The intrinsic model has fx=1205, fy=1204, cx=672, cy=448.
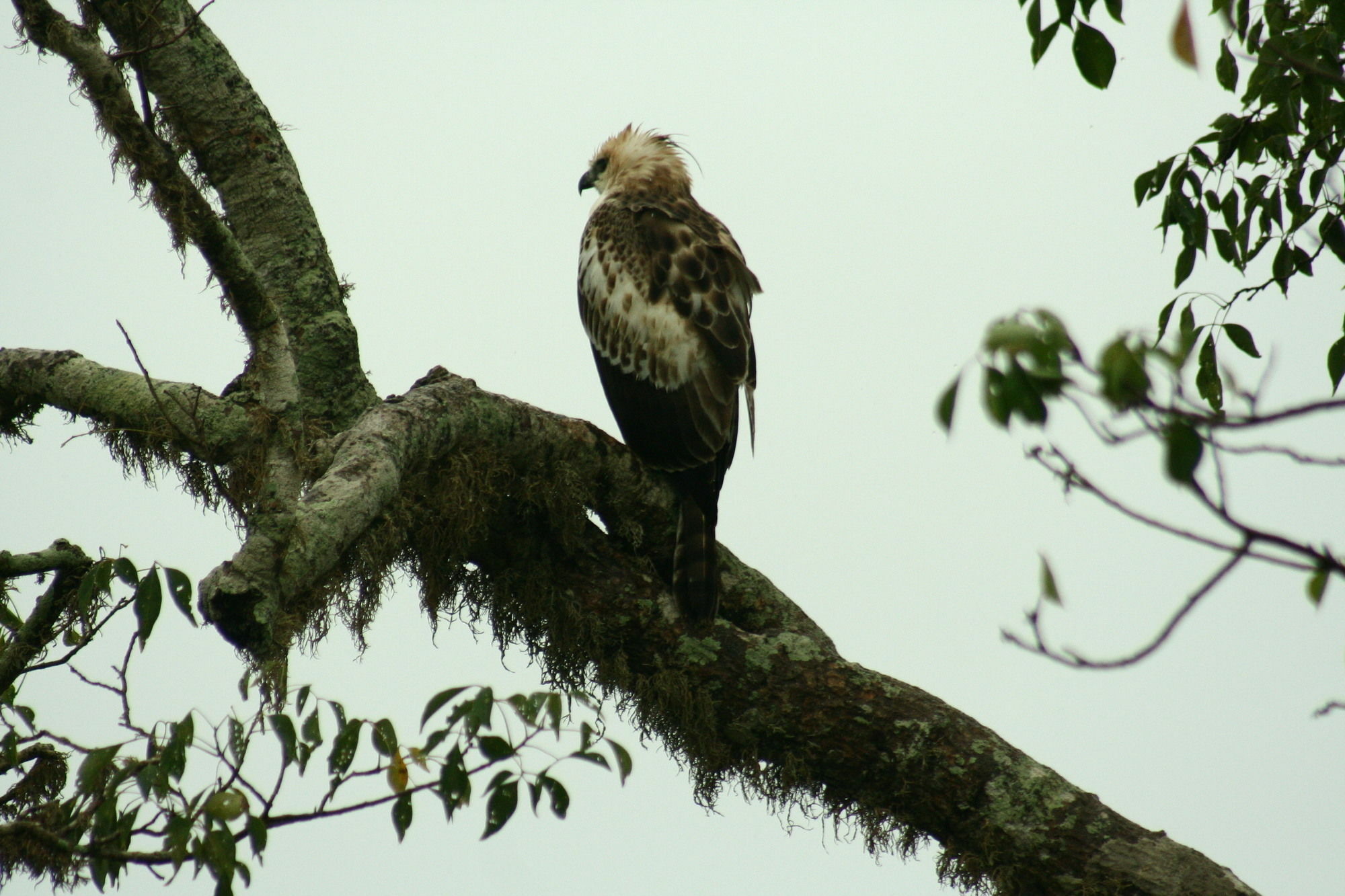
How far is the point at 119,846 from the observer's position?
84.1 inches

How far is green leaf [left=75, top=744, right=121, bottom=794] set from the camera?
215 centimetres

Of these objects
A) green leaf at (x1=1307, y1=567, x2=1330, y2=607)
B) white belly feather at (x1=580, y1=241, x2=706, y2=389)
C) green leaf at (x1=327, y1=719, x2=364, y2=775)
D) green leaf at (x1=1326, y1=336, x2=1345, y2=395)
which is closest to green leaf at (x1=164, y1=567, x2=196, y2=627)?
green leaf at (x1=327, y1=719, x2=364, y2=775)

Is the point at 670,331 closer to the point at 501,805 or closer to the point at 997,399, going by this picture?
the point at 501,805

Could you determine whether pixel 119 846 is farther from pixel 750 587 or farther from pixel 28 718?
pixel 750 587

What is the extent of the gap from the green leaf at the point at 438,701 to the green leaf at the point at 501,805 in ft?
0.62

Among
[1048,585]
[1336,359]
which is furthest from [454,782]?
[1336,359]

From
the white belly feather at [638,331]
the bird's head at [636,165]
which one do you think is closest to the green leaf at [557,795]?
the white belly feather at [638,331]

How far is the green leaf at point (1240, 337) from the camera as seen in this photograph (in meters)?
3.08

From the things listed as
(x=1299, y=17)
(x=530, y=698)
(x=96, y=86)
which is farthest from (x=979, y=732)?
(x=96, y=86)

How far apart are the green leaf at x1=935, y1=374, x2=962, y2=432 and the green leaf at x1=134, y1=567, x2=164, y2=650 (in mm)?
1595

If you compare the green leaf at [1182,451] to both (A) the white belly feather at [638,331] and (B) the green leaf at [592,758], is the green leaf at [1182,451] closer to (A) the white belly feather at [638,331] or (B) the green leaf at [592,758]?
(B) the green leaf at [592,758]

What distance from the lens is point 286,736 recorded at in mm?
2295

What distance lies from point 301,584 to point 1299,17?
2.79 metres

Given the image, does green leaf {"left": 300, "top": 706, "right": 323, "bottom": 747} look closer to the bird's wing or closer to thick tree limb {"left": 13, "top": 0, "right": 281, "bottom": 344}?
thick tree limb {"left": 13, "top": 0, "right": 281, "bottom": 344}
